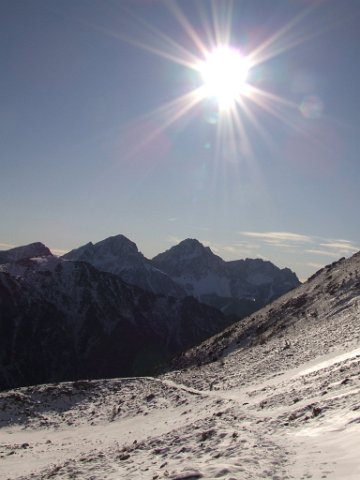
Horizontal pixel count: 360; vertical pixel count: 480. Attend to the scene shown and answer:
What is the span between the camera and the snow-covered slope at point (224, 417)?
13.7 m

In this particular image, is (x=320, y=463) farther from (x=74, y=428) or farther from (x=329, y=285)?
(x=329, y=285)

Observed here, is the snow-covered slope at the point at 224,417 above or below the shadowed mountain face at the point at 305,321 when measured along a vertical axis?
below

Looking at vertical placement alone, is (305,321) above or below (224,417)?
above

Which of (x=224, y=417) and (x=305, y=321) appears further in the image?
→ (x=305, y=321)

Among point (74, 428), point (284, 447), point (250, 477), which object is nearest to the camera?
point (250, 477)

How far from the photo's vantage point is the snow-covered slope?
13680 mm

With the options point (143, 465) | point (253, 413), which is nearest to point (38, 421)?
point (253, 413)

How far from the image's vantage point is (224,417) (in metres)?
22.8

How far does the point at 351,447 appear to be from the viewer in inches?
493

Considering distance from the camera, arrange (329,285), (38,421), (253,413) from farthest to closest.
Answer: (329,285)
(38,421)
(253,413)

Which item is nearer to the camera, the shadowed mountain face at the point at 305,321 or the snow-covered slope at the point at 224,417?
the snow-covered slope at the point at 224,417

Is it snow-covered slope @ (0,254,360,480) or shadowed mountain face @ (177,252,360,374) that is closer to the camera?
snow-covered slope @ (0,254,360,480)

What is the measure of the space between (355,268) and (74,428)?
156 ft

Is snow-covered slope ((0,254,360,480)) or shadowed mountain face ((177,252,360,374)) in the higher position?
shadowed mountain face ((177,252,360,374))
